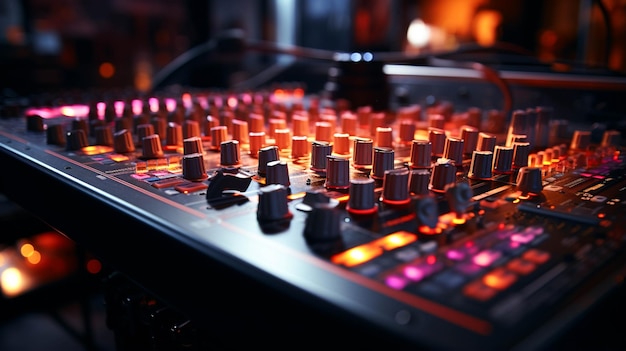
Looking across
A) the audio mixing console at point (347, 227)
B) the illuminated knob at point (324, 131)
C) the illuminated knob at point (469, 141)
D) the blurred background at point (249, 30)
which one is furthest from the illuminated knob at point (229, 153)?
the blurred background at point (249, 30)

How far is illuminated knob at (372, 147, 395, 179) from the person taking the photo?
2.63 feet

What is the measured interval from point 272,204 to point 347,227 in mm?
94

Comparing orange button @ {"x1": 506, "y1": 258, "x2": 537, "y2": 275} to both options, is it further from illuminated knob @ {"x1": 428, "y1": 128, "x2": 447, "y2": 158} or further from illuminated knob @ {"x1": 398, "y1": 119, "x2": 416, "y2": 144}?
illuminated knob @ {"x1": 398, "y1": 119, "x2": 416, "y2": 144}

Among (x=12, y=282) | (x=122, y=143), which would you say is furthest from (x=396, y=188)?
(x=12, y=282)

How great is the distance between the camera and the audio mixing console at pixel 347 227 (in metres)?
0.43

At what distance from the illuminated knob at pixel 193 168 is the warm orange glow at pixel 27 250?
78.8 inches

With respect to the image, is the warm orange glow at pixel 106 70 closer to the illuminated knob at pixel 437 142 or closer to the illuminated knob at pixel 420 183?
the illuminated knob at pixel 437 142

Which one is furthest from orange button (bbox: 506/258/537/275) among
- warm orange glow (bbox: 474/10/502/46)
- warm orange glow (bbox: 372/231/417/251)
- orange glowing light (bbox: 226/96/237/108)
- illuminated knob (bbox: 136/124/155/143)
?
warm orange glow (bbox: 474/10/502/46)

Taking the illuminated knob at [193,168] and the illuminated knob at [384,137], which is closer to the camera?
the illuminated knob at [193,168]

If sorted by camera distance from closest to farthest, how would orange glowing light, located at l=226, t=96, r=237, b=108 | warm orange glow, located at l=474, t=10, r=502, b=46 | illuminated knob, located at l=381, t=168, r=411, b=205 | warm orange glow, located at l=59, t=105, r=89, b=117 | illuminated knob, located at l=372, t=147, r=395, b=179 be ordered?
illuminated knob, located at l=381, t=168, r=411, b=205, illuminated knob, located at l=372, t=147, r=395, b=179, warm orange glow, located at l=59, t=105, r=89, b=117, orange glowing light, located at l=226, t=96, r=237, b=108, warm orange glow, located at l=474, t=10, r=502, b=46

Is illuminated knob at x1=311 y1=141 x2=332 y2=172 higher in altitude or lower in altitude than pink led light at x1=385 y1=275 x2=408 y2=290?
higher

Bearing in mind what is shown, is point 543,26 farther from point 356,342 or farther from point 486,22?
point 356,342

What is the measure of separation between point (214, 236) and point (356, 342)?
A: 23cm

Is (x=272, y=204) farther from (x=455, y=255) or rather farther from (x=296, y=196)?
(x=455, y=255)
